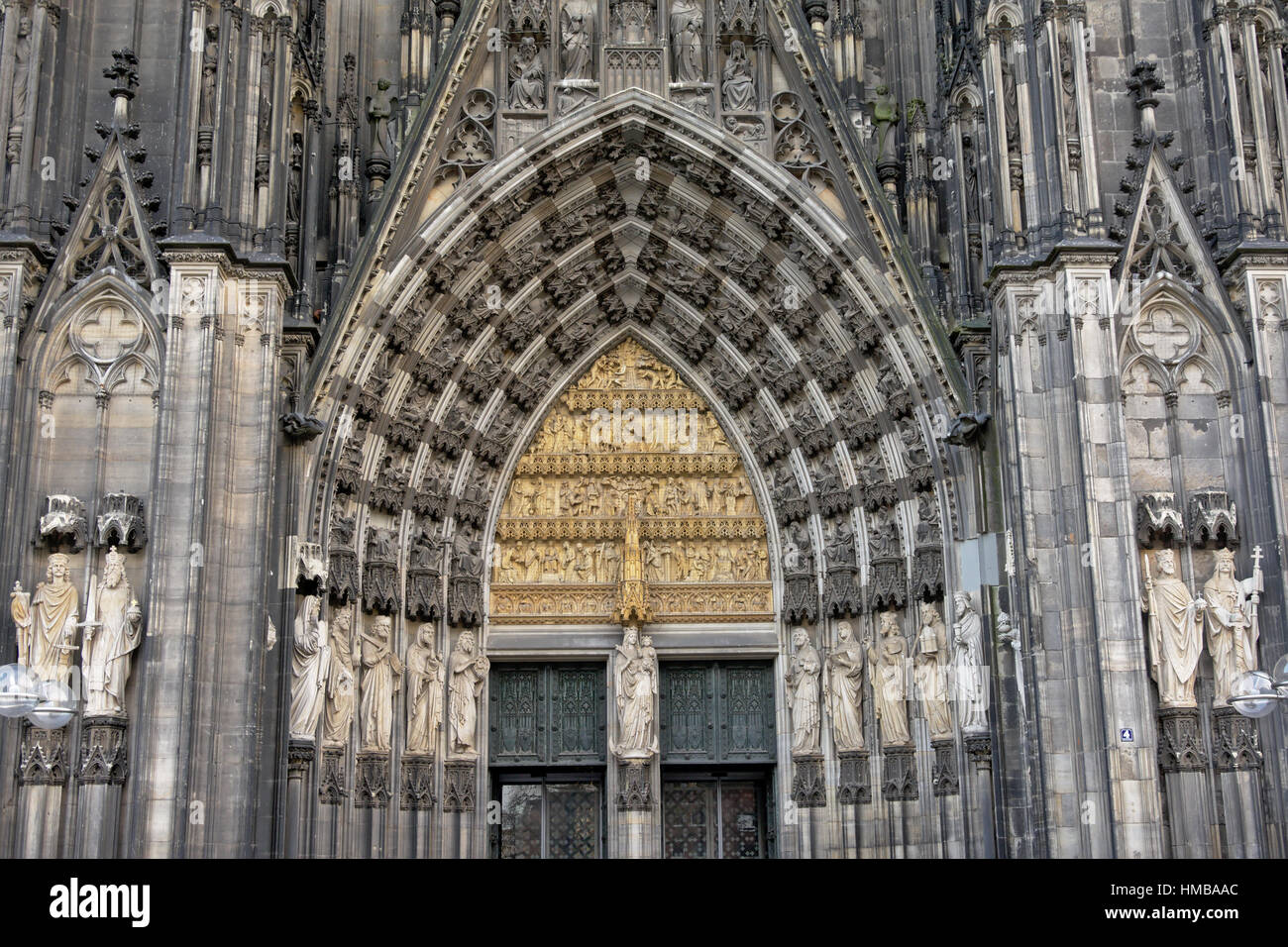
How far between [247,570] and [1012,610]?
637 cm

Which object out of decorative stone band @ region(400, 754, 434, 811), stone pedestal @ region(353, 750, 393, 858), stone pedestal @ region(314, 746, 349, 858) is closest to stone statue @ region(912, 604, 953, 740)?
decorative stone band @ region(400, 754, 434, 811)

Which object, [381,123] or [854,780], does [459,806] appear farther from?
[381,123]

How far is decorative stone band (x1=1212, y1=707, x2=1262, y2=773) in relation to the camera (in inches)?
494

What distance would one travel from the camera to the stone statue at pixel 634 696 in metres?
15.7

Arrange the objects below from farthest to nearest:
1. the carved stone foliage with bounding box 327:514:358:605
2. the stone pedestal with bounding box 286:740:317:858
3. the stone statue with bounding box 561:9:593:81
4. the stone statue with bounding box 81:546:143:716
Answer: the stone statue with bounding box 561:9:593:81
the carved stone foliage with bounding box 327:514:358:605
the stone pedestal with bounding box 286:740:317:858
the stone statue with bounding box 81:546:143:716

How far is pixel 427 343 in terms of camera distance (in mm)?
15469

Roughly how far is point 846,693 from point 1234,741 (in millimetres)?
3923

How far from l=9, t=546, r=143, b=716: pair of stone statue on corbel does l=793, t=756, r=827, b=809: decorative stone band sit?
6534 millimetres

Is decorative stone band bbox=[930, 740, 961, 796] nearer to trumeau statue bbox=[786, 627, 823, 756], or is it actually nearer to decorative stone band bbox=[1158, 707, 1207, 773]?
trumeau statue bbox=[786, 627, 823, 756]

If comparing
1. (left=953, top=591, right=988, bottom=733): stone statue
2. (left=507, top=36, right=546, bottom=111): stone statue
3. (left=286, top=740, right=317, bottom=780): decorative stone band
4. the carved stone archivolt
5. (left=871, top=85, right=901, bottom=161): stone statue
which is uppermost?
(left=507, top=36, right=546, bottom=111): stone statue

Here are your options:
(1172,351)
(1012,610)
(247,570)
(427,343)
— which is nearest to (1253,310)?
(1172,351)

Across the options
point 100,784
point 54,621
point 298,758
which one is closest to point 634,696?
point 298,758
